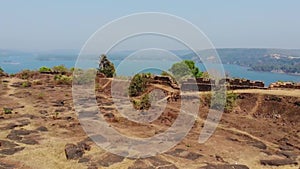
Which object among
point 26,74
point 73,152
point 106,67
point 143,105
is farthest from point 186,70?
point 73,152

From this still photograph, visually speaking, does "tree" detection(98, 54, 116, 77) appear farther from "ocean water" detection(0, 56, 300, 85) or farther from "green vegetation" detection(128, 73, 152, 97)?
"green vegetation" detection(128, 73, 152, 97)

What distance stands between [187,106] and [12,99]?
1195cm

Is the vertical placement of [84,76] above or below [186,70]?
below

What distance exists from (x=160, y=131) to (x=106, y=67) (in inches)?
880

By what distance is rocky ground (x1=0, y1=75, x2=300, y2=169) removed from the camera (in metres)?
11.6

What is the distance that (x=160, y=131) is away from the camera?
15.5 m

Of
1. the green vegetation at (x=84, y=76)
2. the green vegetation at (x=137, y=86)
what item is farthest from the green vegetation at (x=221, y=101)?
the green vegetation at (x=84, y=76)

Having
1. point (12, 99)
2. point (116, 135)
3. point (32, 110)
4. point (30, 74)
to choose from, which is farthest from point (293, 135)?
point (30, 74)

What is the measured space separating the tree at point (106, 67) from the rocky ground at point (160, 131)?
12735 millimetres

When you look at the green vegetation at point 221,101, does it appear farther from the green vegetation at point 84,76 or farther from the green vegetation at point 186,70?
the green vegetation at point 84,76

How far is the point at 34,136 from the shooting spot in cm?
1413

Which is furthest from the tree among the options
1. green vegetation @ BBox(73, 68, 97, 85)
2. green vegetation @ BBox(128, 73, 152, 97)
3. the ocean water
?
green vegetation @ BBox(128, 73, 152, 97)

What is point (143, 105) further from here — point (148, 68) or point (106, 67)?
point (106, 67)

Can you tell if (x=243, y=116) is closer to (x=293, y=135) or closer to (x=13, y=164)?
(x=293, y=135)
